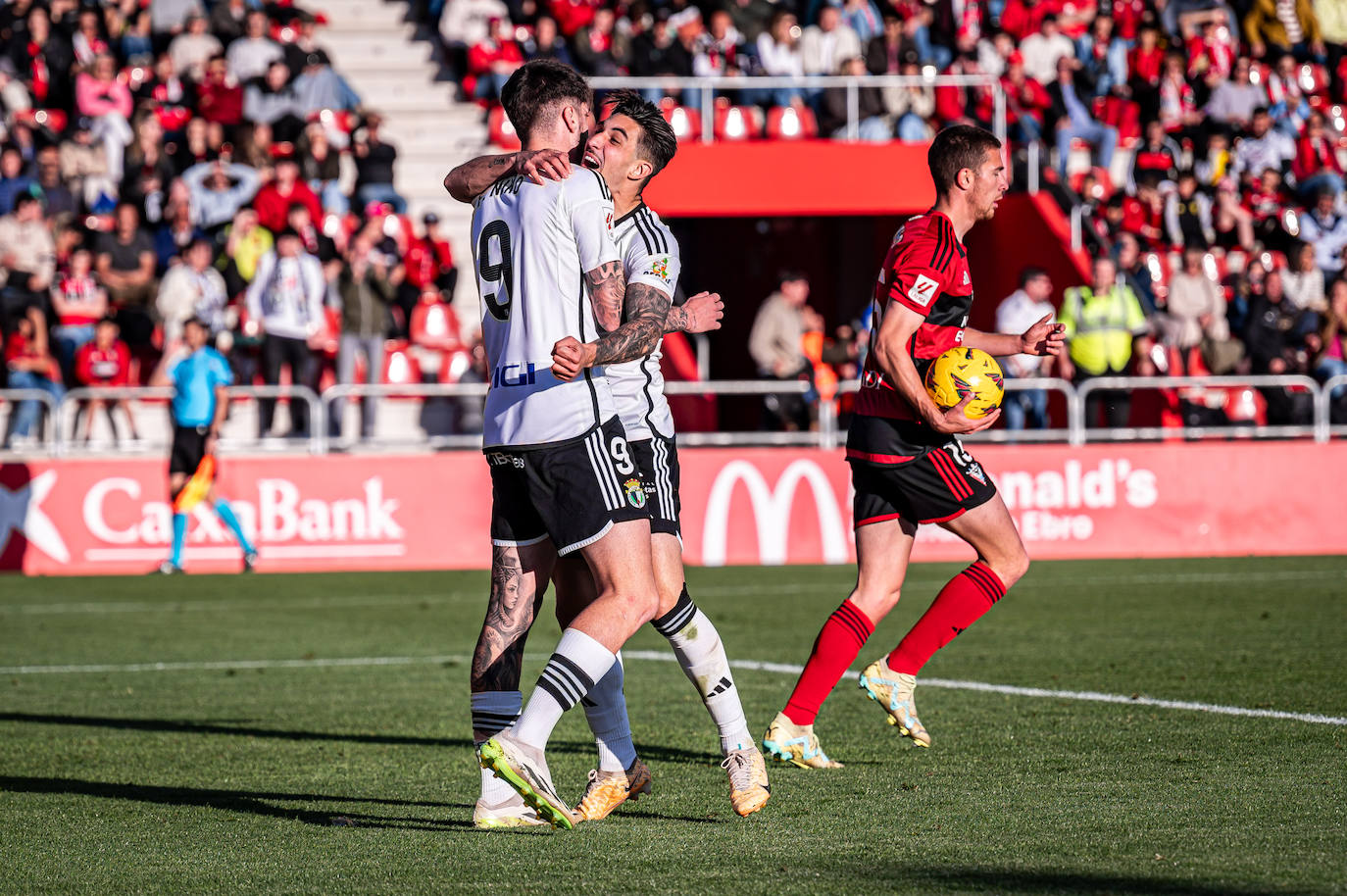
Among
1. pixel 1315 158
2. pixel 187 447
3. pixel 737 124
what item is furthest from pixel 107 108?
pixel 1315 158

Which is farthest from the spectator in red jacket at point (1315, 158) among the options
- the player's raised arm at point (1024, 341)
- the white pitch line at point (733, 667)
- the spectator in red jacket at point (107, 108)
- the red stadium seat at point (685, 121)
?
the player's raised arm at point (1024, 341)

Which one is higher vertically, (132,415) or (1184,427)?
(132,415)

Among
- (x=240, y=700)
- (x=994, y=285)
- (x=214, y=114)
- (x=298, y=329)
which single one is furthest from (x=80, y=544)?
(x=994, y=285)

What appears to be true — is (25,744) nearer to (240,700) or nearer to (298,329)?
(240,700)

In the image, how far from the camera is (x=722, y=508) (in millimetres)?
18609

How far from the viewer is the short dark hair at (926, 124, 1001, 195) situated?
7.11 metres

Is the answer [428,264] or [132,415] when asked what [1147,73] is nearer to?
[428,264]

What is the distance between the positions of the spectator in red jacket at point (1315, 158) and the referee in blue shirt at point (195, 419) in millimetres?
14058

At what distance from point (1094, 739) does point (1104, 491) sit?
11933mm

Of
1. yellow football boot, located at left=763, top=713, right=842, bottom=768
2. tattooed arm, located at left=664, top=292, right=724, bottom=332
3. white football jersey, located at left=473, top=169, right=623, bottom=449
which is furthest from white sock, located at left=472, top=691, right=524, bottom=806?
tattooed arm, located at left=664, top=292, right=724, bottom=332

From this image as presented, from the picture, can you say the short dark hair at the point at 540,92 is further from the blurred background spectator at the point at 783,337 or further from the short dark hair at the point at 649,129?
the blurred background spectator at the point at 783,337

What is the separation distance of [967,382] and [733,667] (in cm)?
392

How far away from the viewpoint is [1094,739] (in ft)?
24.2

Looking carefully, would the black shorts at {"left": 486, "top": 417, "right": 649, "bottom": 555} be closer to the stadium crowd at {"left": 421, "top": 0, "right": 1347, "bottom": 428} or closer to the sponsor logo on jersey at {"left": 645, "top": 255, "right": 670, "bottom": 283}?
the sponsor logo on jersey at {"left": 645, "top": 255, "right": 670, "bottom": 283}
